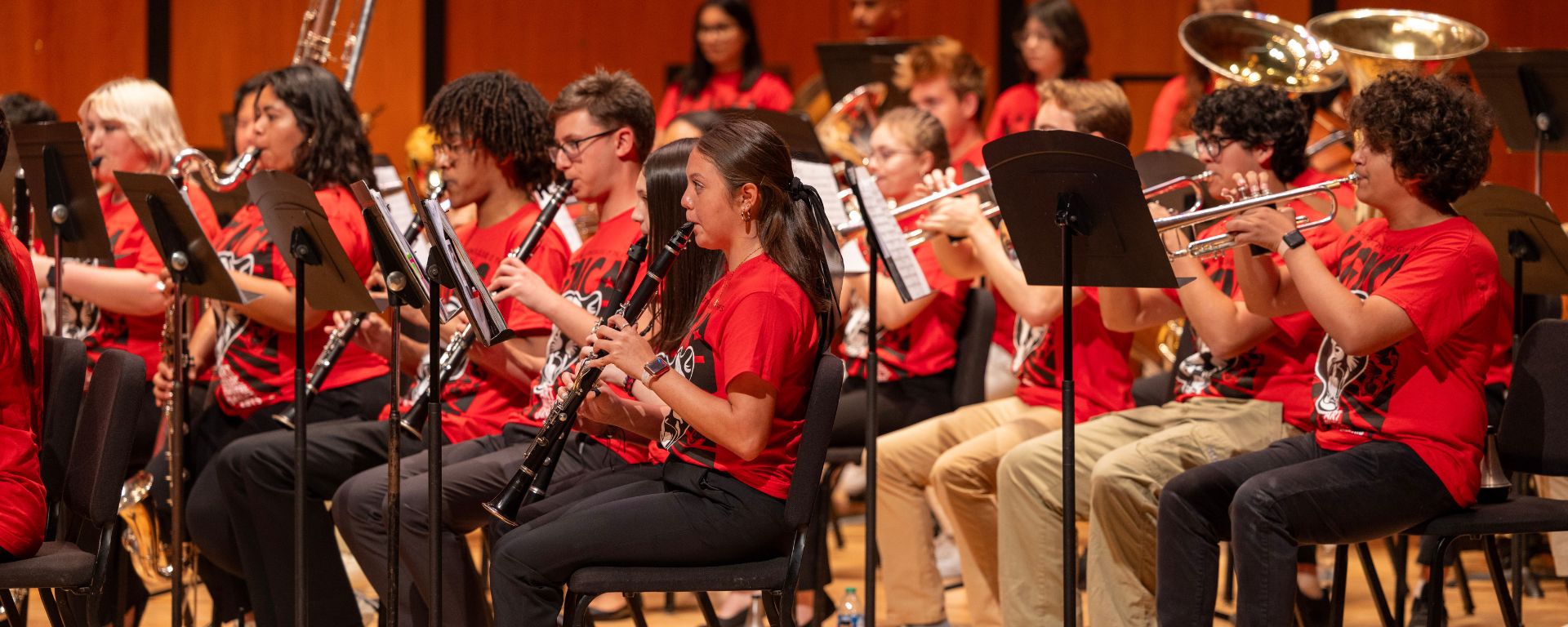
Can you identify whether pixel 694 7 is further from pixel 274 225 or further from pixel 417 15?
pixel 274 225

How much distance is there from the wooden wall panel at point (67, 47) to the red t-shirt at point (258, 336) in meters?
4.38

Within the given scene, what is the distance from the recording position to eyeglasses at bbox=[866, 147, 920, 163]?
14.1 feet

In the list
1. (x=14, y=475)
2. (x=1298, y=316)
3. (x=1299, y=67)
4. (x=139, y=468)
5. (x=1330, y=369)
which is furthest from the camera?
(x=1299, y=67)

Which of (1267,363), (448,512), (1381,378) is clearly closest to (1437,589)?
(1381,378)

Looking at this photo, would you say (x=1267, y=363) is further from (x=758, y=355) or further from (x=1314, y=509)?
(x=758, y=355)

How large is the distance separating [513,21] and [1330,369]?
235 inches

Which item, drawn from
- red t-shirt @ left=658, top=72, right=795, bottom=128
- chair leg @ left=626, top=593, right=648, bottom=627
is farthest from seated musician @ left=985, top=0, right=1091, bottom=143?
chair leg @ left=626, top=593, right=648, bottom=627

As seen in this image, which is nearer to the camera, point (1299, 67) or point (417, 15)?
point (1299, 67)

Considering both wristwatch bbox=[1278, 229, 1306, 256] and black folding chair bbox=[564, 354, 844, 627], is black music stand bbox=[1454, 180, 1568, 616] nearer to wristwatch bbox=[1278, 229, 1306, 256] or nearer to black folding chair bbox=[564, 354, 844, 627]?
wristwatch bbox=[1278, 229, 1306, 256]

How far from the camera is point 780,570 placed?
8.51 feet

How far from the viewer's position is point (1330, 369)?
Answer: 9.73 ft

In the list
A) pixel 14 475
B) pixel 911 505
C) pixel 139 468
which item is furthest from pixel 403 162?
pixel 14 475

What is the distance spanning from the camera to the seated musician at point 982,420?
3633 mm

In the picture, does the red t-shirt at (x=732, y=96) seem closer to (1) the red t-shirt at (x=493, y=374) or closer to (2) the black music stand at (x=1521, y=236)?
(1) the red t-shirt at (x=493, y=374)
